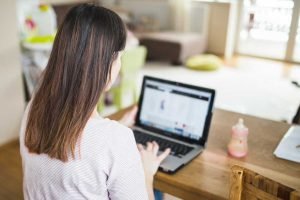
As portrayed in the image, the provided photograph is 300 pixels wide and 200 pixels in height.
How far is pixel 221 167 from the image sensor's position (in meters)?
1.20

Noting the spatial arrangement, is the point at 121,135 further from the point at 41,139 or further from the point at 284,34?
the point at 284,34

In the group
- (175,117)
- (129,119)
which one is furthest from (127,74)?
(175,117)

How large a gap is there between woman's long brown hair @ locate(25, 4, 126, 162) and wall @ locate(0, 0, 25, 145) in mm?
1941

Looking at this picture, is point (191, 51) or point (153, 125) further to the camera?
point (191, 51)

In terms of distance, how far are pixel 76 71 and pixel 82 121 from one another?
117mm

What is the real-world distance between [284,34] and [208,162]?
468cm

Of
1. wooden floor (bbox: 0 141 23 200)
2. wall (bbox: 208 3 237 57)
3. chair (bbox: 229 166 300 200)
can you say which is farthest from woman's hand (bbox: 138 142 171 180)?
wall (bbox: 208 3 237 57)

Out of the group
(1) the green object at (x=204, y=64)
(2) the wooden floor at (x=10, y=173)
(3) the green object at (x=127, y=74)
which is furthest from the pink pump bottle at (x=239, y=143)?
(1) the green object at (x=204, y=64)

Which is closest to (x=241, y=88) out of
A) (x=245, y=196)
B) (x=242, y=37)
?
(x=242, y=37)

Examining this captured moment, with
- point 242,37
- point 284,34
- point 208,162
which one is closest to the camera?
point 208,162

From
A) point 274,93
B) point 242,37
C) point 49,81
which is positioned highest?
point 49,81

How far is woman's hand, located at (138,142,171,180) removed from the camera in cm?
112

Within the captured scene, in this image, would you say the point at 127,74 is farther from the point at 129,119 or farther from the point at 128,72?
Result: the point at 129,119

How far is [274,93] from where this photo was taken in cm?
416
